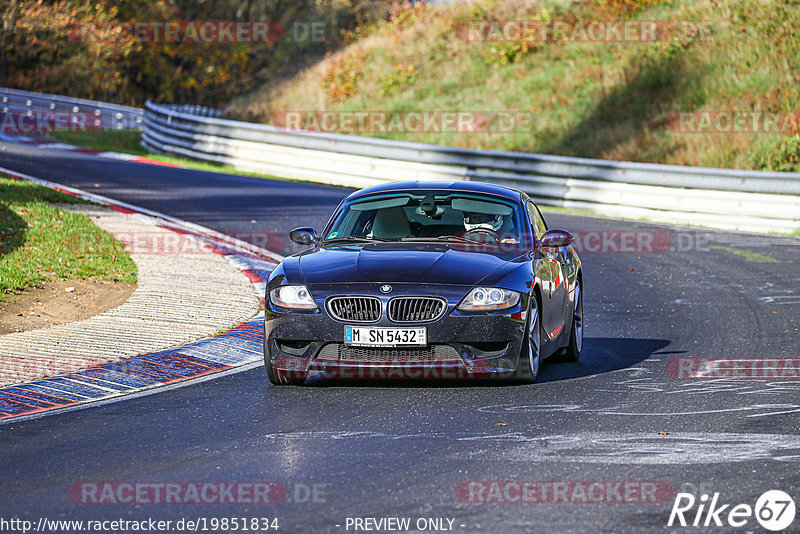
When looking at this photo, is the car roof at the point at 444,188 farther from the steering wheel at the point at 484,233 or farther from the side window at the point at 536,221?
the steering wheel at the point at 484,233

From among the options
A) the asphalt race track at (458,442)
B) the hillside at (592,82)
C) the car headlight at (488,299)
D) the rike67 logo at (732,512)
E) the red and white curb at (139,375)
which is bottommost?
the red and white curb at (139,375)

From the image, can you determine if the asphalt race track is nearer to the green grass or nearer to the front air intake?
the front air intake

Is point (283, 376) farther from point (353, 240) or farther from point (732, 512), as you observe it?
point (732, 512)

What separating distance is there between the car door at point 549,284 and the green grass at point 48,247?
5.46 m

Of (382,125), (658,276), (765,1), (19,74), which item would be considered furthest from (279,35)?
(658,276)

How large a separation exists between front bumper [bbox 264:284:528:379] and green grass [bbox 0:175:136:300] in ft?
15.5

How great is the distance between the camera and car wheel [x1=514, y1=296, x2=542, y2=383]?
879 cm

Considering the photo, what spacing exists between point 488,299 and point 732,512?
131 inches

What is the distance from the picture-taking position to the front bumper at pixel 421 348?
28.0 ft

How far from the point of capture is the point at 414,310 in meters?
8.58
